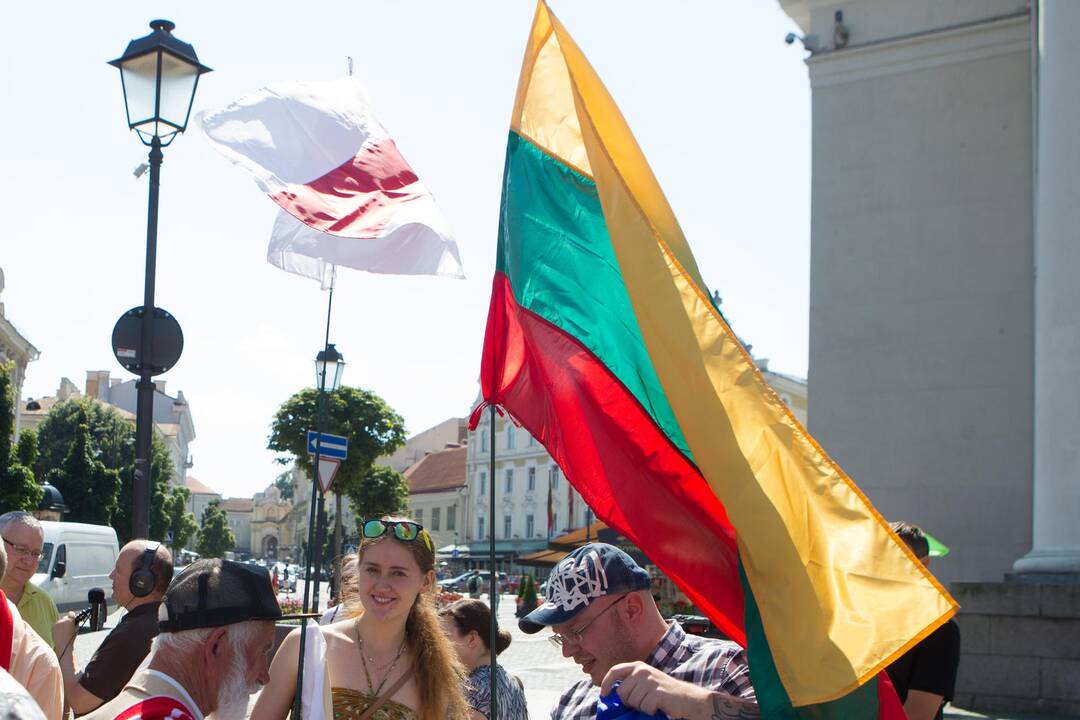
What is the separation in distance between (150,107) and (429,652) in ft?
14.9

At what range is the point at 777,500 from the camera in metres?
2.87

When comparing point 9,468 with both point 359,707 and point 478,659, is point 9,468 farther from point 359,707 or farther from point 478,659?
point 359,707

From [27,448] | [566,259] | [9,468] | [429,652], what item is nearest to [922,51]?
[566,259]

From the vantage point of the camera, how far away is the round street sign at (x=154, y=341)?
287 inches

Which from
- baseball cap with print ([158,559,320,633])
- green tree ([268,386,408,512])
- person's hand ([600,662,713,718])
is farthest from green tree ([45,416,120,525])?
person's hand ([600,662,713,718])

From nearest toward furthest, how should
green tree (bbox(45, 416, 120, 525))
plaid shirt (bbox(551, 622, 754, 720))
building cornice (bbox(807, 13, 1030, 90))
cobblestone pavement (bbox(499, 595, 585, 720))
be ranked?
plaid shirt (bbox(551, 622, 754, 720)), cobblestone pavement (bbox(499, 595, 585, 720)), building cornice (bbox(807, 13, 1030, 90)), green tree (bbox(45, 416, 120, 525))

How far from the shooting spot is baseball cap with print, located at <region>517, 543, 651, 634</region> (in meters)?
2.93

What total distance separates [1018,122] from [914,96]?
1.82 m

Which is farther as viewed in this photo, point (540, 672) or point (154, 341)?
point (540, 672)

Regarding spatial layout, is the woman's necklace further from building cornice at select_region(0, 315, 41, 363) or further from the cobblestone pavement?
building cornice at select_region(0, 315, 41, 363)

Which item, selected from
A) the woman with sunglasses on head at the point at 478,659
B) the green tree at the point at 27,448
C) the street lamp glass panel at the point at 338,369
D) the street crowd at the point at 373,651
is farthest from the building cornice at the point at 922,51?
the green tree at the point at 27,448

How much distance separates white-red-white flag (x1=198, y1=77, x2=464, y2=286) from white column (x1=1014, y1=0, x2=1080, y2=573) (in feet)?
27.5

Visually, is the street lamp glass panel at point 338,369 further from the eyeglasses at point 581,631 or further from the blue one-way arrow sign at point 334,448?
the eyeglasses at point 581,631

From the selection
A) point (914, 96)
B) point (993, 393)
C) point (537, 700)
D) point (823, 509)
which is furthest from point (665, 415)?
→ point (914, 96)
